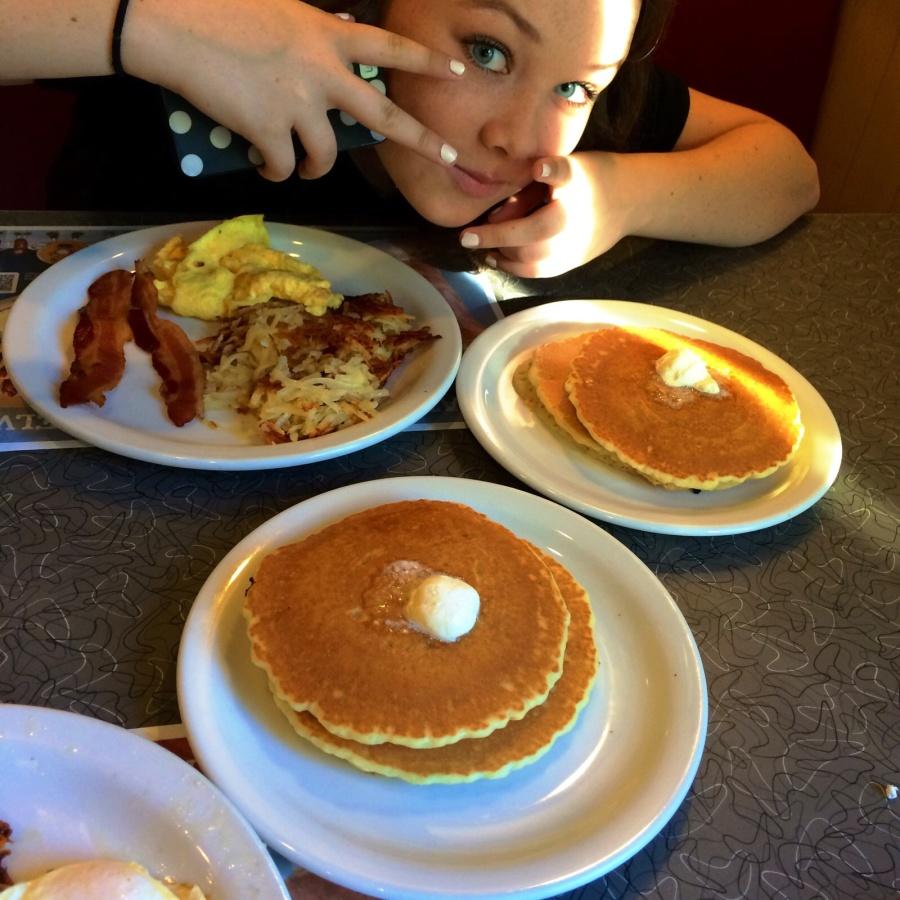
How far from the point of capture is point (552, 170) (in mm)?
1296

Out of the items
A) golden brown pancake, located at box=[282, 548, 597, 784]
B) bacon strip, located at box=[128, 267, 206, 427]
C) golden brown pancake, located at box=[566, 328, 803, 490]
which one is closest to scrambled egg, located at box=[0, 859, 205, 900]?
golden brown pancake, located at box=[282, 548, 597, 784]

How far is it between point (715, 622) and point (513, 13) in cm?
86

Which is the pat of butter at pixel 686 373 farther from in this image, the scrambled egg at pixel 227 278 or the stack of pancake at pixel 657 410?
the scrambled egg at pixel 227 278

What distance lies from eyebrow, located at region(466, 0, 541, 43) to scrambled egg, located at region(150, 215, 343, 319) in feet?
1.51

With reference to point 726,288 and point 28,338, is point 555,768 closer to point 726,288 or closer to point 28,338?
point 28,338

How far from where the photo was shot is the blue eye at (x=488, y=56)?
1.19 meters

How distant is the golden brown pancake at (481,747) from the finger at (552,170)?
2.63 ft

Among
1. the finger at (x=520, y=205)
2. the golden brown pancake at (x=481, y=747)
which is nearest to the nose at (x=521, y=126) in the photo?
the finger at (x=520, y=205)

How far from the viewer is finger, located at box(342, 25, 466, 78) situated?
3.64ft

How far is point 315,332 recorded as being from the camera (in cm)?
122

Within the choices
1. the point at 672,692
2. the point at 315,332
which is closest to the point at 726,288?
the point at 315,332

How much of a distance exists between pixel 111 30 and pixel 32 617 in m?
0.74

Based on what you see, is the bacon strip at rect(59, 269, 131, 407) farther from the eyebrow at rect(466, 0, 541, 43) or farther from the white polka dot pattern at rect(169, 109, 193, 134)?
the eyebrow at rect(466, 0, 541, 43)

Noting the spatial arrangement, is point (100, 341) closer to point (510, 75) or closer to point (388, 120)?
point (388, 120)
